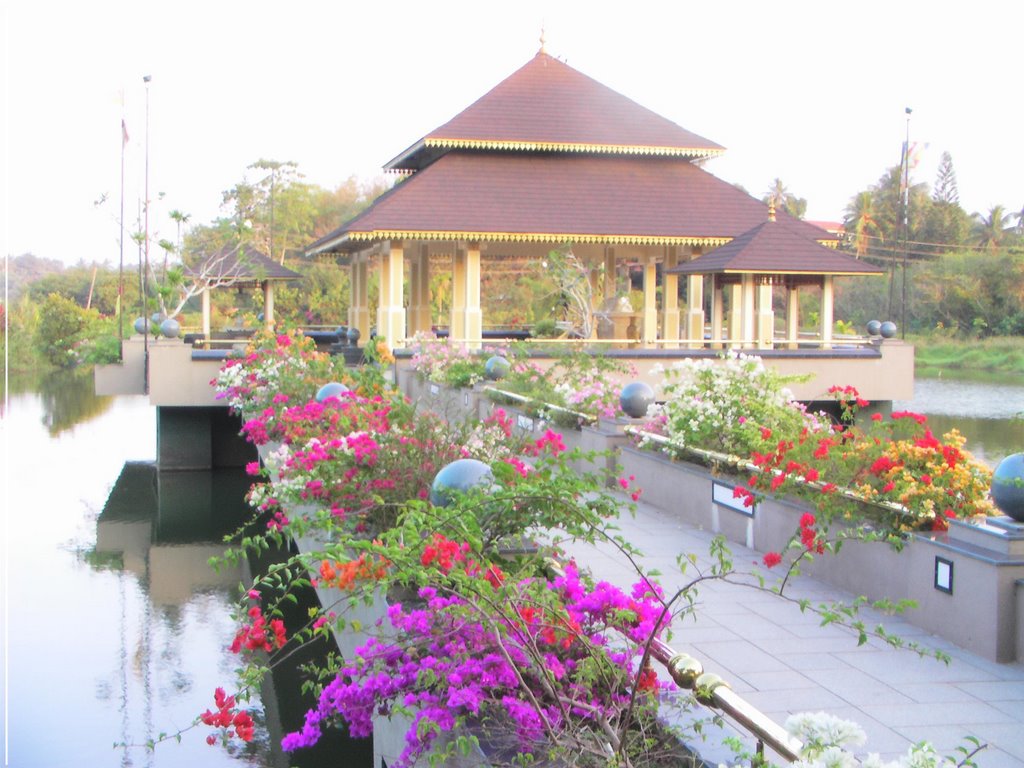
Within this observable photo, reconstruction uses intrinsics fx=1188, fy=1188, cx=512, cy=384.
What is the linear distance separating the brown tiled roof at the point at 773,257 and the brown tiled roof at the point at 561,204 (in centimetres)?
67

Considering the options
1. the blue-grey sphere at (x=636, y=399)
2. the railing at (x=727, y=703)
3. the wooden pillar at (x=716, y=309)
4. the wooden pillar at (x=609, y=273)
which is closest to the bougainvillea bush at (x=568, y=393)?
the blue-grey sphere at (x=636, y=399)

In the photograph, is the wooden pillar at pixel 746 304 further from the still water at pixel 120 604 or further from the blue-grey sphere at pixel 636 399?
the blue-grey sphere at pixel 636 399

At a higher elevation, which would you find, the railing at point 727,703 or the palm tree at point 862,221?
the palm tree at point 862,221

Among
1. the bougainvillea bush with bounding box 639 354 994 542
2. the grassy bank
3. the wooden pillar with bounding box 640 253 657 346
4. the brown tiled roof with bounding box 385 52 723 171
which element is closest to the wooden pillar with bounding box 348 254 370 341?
the brown tiled roof with bounding box 385 52 723 171

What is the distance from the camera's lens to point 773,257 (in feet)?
82.4

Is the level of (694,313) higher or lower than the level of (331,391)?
higher

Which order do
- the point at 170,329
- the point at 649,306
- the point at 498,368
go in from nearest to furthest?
the point at 498,368 < the point at 170,329 < the point at 649,306

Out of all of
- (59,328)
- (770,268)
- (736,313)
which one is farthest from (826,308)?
(59,328)

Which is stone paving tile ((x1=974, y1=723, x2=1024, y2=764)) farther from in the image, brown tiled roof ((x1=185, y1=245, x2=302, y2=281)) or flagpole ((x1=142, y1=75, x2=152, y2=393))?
brown tiled roof ((x1=185, y1=245, x2=302, y2=281))

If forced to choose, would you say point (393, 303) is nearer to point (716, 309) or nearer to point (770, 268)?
point (716, 309)

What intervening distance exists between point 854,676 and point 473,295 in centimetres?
2167

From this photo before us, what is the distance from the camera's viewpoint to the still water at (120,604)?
927cm

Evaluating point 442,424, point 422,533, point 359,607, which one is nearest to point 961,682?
point 422,533

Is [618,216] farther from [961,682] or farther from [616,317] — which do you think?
[961,682]
